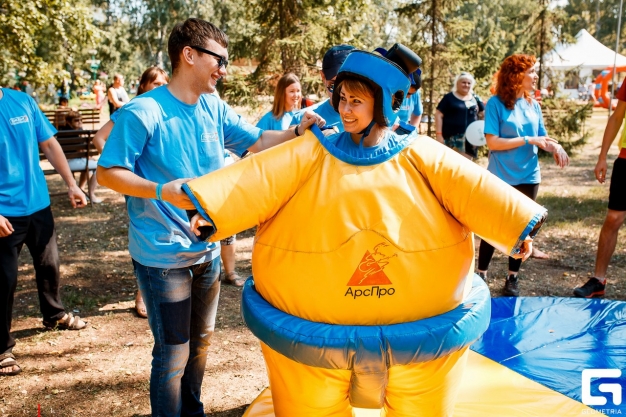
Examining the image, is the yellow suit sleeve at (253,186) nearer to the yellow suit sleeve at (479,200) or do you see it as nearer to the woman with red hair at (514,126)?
the yellow suit sleeve at (479,200)

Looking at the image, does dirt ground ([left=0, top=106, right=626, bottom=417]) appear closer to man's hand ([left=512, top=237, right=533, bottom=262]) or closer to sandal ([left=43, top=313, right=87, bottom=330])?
sandal ([left=43, top=313, right=87, bottom=330])

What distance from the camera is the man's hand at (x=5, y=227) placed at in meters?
3.65

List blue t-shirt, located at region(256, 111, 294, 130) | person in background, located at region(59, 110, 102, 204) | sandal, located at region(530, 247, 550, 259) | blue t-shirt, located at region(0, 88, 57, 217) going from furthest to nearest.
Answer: person in background, located at region(59, 110, 102, 204), sandal, located at region(530, 247, 550, 259), blue t-shirt, located at region(256, 111, 294, 130), blue t-shirt, located at region(0, 88, 57, 217)

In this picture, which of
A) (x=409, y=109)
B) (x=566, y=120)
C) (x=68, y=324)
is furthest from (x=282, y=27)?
(x=68, y=324)

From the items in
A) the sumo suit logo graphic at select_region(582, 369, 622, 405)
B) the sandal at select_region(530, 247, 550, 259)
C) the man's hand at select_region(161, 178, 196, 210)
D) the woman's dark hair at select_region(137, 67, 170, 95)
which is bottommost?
the sandal at select_region(530, 247, 550, 259)

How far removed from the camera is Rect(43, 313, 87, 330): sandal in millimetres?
4652

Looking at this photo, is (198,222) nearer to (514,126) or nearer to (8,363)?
(8,363)

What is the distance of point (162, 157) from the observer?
265 centimetres

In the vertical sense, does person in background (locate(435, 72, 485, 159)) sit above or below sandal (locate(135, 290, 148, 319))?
above

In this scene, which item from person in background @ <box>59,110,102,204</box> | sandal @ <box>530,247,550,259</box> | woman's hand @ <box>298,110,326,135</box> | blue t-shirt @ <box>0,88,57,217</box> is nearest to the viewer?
woman's hand @ <box>298,110,326,135</box>

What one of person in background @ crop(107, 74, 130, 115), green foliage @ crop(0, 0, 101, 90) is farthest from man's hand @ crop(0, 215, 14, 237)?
green foliage @ crop(0, 0, 101, 90)

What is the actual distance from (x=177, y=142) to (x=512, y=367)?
7.95 ft

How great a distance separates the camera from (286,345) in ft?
7.48

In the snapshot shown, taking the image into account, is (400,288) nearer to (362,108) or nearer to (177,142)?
(362,108)
